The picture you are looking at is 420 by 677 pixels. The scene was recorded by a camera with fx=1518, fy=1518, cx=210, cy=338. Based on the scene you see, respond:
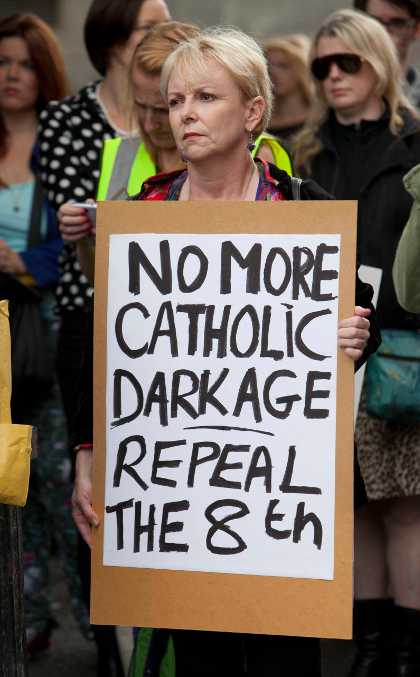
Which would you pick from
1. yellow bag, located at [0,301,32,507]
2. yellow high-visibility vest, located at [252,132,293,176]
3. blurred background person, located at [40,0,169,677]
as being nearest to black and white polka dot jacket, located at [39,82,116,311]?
blurred background person, located at [40,0,169,677]

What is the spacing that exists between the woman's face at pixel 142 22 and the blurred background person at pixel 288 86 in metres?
1.67

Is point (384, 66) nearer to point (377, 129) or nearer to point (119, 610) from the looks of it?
point (377, 129)

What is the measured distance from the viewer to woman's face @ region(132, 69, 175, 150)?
13.8ft

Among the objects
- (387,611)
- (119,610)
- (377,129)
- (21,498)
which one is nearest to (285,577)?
(119,610)

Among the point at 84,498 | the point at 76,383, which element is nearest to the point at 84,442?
the point at 84,498

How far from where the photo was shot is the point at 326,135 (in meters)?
5.06

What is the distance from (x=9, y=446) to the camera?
305 centimetres

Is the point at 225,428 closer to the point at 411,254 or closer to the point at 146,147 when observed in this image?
the point at 411,254

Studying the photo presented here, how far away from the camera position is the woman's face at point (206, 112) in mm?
3416

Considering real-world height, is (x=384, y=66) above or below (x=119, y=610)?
above

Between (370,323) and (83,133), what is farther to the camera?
(83,133)

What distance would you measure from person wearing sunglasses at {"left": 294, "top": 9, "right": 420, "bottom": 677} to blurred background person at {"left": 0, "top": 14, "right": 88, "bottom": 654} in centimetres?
95

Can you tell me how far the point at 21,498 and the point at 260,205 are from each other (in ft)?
2.68

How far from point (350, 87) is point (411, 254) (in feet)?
4.63
